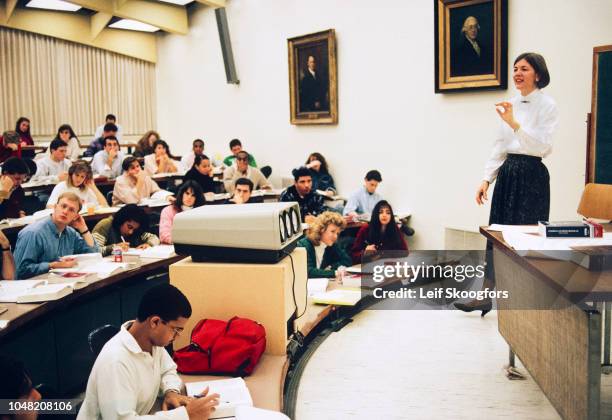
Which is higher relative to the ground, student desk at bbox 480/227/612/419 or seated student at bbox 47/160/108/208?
seated student at bbox 47/160/108/208

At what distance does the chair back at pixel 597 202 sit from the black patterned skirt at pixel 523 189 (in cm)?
69

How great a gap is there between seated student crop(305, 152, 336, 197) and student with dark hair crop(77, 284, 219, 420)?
21.1ft

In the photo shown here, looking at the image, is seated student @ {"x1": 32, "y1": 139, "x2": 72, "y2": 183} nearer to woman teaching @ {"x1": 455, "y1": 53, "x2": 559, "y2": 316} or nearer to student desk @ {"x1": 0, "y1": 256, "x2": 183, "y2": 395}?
student desk @ {"x1": 0, "y1": 256, "x2": 183, "y2": 395}

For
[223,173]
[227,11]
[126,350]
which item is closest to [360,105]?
[223,173]

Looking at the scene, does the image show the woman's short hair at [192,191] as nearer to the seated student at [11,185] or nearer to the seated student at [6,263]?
the seated student at [11,185]

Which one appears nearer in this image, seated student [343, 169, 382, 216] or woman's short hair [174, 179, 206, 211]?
woman's short hair [174, 179, 206, 211]

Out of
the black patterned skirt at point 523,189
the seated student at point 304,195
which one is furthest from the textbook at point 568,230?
the seated student at point 304,195

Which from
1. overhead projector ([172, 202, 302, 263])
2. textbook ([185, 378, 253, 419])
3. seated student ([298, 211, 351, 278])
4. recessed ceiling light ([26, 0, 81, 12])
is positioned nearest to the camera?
textbook ([185, 378, 253, 419])

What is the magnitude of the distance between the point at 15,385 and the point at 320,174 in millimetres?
7174

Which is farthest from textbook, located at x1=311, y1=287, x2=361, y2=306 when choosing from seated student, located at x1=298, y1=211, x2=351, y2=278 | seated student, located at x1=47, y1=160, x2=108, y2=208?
seated student, located at x1=47, y1=160, x2=108, y2=208

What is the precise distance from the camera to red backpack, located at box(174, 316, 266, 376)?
8.33 ft

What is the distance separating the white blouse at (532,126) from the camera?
377 cm

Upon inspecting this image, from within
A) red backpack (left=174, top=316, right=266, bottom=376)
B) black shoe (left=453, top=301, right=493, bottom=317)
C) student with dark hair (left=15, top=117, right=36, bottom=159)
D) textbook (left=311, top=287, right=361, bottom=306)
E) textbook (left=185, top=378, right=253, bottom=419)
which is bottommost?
black shoe (left=453, top=301, right=493, bottom=317)

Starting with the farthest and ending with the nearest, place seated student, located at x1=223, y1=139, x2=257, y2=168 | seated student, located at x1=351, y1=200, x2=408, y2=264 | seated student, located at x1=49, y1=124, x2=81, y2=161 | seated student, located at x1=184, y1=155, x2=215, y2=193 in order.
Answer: seated student, located at x1=49, y1=124, x2=81, y2=161 < seated student, located at x1=223, y1=139, x2=257, y2=168 < seated student, located at x1=184, y1=155, x2=215, y2=193 < seated student, located at x1=351, y1=200, x2=408, y2=264
